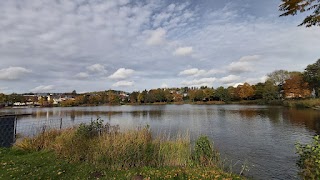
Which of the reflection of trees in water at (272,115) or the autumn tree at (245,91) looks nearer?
the reflection of trees in water at (272,115)

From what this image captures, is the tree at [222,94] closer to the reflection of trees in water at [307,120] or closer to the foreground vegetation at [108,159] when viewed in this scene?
the reflection of trees in water at [307,120]

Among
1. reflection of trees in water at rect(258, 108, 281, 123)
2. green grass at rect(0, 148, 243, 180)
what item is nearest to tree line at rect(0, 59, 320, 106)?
reflection of trees in water at rect(258, 108, 281, 123)

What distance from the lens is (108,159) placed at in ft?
27.7

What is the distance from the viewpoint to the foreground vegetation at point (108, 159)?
7.05 m

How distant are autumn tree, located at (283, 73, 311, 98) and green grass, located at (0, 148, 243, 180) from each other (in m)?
65.3

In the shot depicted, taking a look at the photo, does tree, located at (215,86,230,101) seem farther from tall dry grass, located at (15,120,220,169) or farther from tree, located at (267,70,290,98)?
tall dry grass, located at (15,120,220,169)

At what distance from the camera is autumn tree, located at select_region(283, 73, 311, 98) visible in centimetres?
6194

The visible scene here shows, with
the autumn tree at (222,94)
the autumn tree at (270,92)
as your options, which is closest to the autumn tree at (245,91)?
the autumn tree at (222,94)

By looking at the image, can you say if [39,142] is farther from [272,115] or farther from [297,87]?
[297,87]

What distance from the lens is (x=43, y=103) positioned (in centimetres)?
11375

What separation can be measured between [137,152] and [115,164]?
1032 millimetres

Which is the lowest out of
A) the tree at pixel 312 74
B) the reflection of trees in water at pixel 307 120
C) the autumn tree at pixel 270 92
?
the reflection of trees in water at pixel 307 120

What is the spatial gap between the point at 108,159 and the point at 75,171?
4.24ft

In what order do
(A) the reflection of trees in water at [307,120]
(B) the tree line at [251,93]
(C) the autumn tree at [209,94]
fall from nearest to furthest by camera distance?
(A) the reflection of trees in water at [307,120] → (B) the tree line at [251,93] → (C) the autumn tree at [209,94]
